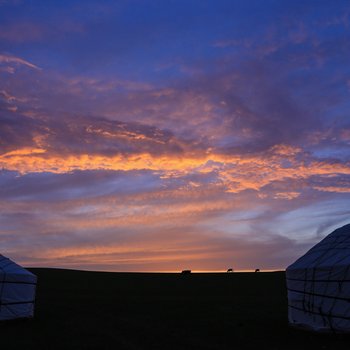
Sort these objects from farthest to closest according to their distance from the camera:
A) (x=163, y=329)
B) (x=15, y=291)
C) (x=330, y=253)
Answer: (x=15, y=291)
(x=163, y=329)
(x=330, y=253)

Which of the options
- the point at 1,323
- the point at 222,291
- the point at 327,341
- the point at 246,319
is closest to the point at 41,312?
the point at 1,323

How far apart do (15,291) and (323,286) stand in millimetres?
9465

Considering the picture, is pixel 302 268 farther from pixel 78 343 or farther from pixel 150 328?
pixel 78 343

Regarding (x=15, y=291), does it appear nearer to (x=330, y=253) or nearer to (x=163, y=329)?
(x=163, y=329)

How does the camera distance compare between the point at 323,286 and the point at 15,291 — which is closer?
the point at 323,286

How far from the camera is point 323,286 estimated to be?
13070 mm

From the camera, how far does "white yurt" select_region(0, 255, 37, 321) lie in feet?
51.8

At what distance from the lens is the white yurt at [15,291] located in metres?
15.8

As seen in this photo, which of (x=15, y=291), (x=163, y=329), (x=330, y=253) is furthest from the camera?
(x=15, y=291)

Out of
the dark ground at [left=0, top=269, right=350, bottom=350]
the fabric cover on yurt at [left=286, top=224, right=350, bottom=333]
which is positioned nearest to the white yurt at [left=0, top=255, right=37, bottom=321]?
the dark ground at [left=0, top=269, right=350, bottom=350]

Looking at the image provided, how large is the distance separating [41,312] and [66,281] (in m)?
22.9

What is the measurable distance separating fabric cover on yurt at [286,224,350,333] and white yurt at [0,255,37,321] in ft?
27.7

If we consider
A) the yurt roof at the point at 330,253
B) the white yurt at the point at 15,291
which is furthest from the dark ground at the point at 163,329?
the yurt roof at the point at 330,253

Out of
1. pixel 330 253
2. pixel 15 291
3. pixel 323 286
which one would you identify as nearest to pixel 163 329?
pixel 15 291
